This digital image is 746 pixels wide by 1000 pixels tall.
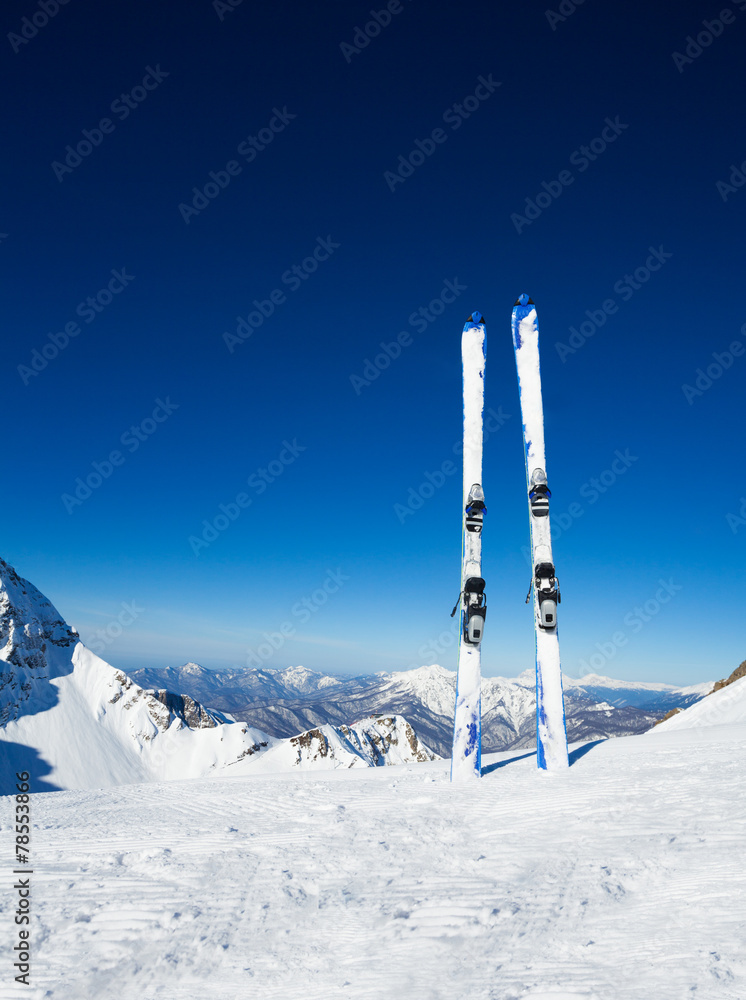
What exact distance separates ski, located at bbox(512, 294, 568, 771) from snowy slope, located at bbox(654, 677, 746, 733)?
1034 cm

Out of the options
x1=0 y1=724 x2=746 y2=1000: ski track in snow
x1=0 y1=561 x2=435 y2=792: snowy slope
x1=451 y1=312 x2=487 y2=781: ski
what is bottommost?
x1=0 y1=561 x2=435 y2=792: snowy slope

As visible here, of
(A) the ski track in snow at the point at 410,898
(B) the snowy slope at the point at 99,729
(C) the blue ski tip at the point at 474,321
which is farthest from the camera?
(B) the snowy slope at the point at 99,729

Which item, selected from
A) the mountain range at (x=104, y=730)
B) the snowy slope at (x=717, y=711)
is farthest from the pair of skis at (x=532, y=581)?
the mountain range at (x=104, y=730)

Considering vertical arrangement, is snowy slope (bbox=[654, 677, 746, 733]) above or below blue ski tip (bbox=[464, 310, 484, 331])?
below

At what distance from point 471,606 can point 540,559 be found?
70.9 inches

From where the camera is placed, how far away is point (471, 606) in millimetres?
10281

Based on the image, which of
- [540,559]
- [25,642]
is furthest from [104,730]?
[540,559]

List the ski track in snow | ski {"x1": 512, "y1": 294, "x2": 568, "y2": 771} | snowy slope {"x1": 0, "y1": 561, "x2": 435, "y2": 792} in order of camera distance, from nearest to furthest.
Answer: the ski track in snow, ski {"x1": 512, "y1": 294, "x2": 568, "y2": 771}, snowy slope {"x1": 0, "y1": 561, "x2": 435, "y2": 792}

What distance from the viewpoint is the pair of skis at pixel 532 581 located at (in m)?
9.83

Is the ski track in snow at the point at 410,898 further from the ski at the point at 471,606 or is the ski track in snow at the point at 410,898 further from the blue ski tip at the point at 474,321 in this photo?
the blue ski tip at the point at 474,321

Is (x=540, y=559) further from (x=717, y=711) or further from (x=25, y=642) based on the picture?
(x=25, y=642)

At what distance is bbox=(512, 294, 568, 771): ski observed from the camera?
9820mm

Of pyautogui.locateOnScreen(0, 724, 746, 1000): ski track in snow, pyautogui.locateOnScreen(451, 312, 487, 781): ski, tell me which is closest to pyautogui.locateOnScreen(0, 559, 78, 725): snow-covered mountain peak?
pyautogui.locateOnScreen(451, 312, 487, 781): ski

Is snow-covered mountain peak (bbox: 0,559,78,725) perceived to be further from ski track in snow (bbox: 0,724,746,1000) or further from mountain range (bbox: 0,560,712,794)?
ski track in snow (bbox: 0,724,746,1000)
